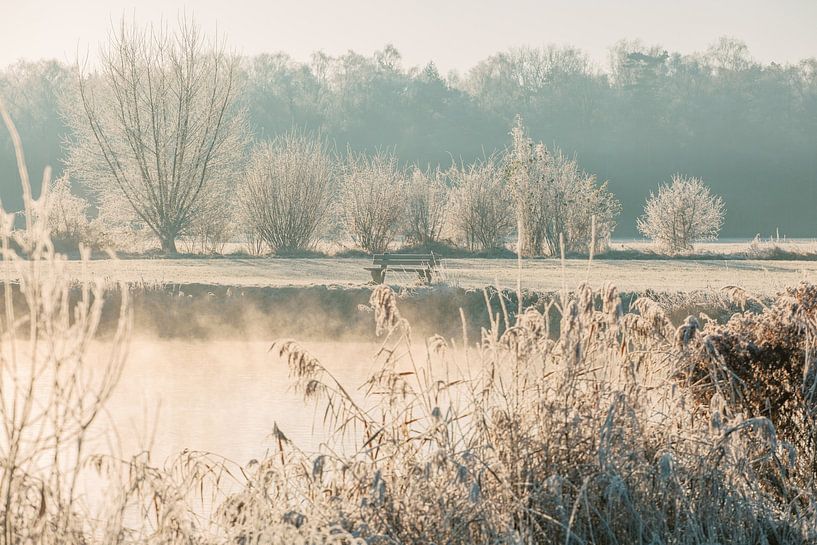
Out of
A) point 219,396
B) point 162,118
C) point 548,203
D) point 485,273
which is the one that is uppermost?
point 162,118

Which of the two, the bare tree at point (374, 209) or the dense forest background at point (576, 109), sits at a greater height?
the dense forest background at point (576, 109)

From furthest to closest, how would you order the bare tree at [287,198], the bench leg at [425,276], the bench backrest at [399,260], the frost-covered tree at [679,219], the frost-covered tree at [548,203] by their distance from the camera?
the frost-covered tree at [679,219] < the bare tree at [287,198] < the frost-covered tree at [548,203] < the bench backrest at [399,260] < the bench leg at [425,276]

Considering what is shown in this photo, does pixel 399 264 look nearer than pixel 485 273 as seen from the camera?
Yes

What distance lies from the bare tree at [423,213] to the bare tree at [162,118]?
455cm

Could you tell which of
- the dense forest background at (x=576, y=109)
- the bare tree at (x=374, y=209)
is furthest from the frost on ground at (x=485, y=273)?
the dense forest background at (x=576, y=109)

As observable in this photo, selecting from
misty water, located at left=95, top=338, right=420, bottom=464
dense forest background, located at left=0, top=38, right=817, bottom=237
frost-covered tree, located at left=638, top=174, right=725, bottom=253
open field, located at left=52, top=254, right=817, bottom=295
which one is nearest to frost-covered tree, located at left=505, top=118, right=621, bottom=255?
frost-covered tree, located at left=638, top=174, right=725, bottom=253

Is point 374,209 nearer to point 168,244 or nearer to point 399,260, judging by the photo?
point 168,244

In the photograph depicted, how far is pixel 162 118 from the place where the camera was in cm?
2236

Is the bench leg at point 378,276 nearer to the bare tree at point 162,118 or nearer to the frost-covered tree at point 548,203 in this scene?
the frost-covered tree at point 548,203

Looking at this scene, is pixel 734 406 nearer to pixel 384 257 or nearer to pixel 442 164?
pixel 384 257

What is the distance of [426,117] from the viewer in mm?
48625

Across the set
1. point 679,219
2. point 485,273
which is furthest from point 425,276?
point 679,219

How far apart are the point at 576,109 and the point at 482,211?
30.5 m

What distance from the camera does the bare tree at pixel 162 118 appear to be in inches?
862
